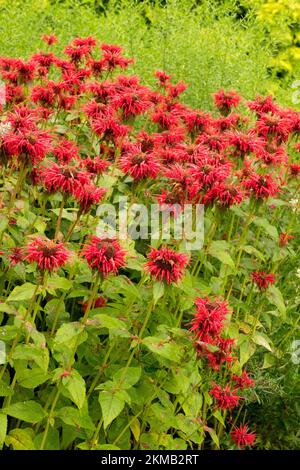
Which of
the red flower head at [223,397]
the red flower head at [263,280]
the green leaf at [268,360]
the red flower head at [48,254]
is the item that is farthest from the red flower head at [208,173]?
the green leaf at [268,360]

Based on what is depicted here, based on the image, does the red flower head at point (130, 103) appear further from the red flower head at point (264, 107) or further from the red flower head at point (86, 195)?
the red flower head at point (264, 107)

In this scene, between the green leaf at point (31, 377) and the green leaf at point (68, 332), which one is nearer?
the green leaf at point (68, 332)

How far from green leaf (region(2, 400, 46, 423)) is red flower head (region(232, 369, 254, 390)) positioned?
865 mm

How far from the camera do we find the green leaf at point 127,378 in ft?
6.45

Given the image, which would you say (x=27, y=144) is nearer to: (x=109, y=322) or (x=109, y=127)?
(x=109, y=127)

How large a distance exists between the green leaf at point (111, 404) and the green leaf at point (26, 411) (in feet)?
0.60

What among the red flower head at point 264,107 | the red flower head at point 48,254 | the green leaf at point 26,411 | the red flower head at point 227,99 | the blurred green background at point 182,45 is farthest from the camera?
the blurred green background at point 182,45

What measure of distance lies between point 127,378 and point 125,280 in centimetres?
28

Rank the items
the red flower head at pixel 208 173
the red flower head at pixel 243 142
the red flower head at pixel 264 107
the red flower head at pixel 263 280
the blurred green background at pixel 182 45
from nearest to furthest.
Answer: the red flower head at pixel 208 173 → the red flower head at pixel 243 142 → the red flower head at pixel 263 280 → the red flower head at pixel 264 107 → the blurred green background at pixel 182 45

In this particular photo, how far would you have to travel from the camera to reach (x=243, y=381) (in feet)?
8.34

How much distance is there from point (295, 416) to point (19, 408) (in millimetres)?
1331

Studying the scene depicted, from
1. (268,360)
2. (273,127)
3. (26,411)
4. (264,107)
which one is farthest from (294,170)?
(26,411)

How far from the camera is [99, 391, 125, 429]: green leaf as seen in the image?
6.14 feet

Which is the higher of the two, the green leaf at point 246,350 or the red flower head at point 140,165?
the red flower head at point 140,165
